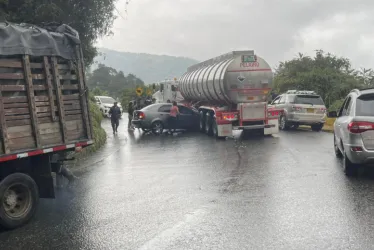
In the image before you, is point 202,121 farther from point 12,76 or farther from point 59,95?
point 12,76

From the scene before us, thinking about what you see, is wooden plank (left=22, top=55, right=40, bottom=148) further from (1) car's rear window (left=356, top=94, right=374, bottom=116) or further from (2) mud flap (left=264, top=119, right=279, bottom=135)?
(2) mud flap (left=264, top=119, right=279, bottom=135)

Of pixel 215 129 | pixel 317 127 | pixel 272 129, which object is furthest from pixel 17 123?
pixel 317 127

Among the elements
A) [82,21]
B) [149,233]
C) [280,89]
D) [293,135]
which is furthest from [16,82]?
[280,89]

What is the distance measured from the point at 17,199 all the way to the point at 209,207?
2821 mm

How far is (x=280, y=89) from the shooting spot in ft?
120

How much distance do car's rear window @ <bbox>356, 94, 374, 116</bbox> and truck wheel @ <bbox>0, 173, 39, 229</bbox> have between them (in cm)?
608

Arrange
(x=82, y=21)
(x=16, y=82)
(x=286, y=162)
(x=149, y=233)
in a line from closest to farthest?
1. (x=149, y=233)
2. (x=16, y=82)
3. (x=286, y=162)
4. (x=82, y=21)

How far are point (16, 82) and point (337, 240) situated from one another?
15.6 ft

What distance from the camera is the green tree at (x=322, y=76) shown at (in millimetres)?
31255

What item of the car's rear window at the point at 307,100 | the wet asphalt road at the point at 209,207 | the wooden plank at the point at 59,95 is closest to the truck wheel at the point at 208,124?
the car's rear window at the point at 307,100

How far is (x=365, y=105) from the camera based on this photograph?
8906mm

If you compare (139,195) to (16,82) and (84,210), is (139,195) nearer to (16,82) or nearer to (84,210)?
(84,210)

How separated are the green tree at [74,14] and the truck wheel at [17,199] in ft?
31.3

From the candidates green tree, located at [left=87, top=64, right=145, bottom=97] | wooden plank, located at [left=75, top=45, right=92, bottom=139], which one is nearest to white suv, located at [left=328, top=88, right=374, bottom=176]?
wooden plank, located at [left=75, top=45, right=92, bottom=139]
